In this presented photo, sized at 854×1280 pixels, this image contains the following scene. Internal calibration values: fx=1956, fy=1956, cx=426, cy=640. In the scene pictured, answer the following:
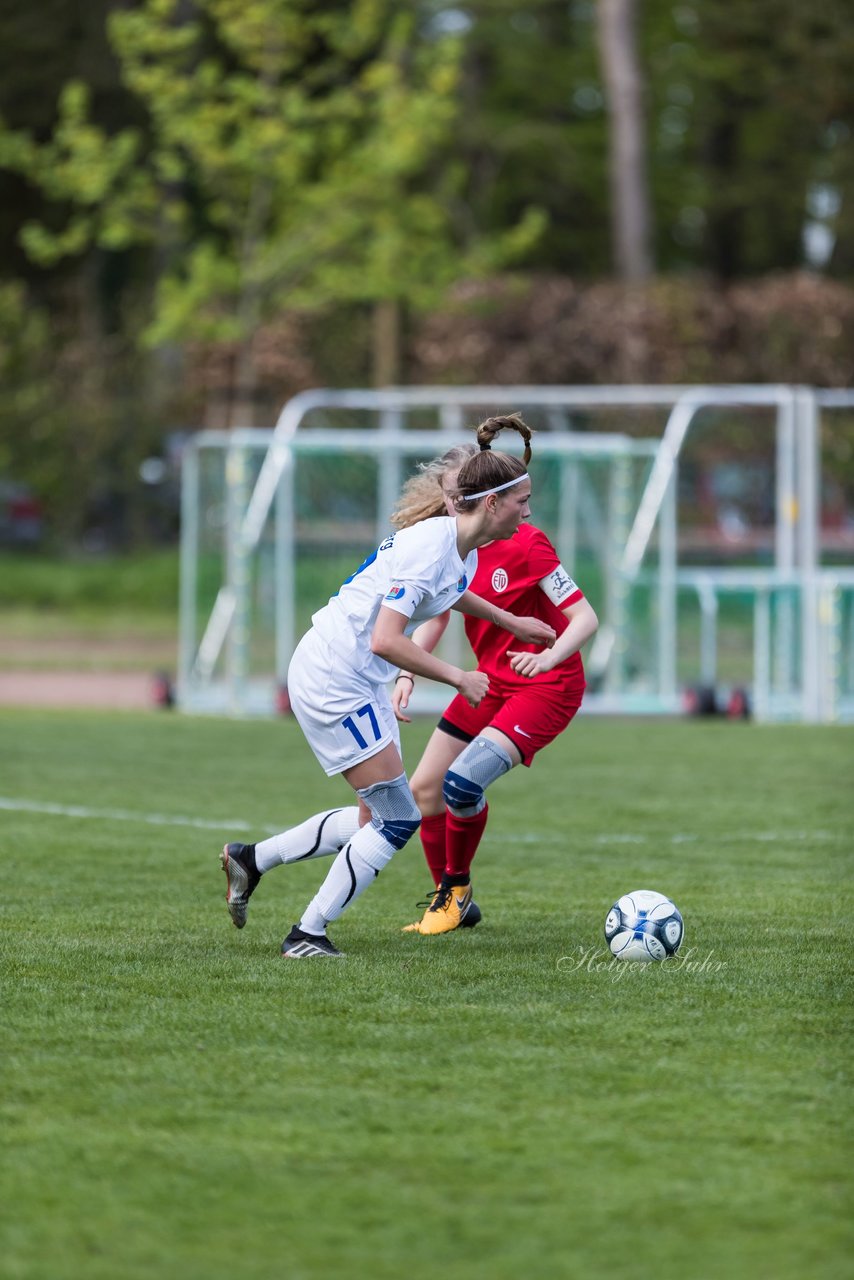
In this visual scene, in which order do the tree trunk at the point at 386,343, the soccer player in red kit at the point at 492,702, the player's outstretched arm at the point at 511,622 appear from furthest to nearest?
the tree trunk at the point at 386,343, the soccer player in red kit at the point at 492,702, the player's outstretched arm at the point at 511,622

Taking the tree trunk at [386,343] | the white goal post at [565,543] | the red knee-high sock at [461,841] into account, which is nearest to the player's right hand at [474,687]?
the red knee-high sock at [461,841]

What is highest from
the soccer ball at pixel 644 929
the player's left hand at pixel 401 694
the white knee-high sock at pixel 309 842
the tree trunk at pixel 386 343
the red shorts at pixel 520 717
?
the tree trunk at pixel 386 343

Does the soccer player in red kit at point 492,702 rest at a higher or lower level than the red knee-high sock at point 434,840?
higher

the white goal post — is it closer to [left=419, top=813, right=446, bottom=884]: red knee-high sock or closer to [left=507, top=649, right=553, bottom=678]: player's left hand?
[left=419, top=813, right=446, bottom=884]: red knee-high sock

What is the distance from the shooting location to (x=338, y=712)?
238 inches

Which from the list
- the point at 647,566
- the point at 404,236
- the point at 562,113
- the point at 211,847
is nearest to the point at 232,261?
the point at 404,236

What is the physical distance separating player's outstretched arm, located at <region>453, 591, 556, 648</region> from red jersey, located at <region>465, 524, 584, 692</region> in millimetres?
409

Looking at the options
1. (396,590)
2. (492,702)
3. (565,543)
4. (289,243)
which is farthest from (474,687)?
(289,243)

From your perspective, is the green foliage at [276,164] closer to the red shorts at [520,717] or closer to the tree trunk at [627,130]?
the tree trunk at [627,130]

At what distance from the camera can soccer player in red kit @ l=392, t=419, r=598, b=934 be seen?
6648mm

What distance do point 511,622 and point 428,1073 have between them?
2.07 m

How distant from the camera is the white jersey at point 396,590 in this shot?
5934 mm

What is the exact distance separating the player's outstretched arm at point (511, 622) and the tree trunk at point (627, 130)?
22.3 metres

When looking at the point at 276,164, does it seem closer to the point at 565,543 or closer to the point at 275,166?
Result: the point at 275,166
